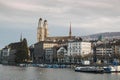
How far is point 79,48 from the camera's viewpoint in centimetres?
12750

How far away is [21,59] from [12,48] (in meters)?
29.9

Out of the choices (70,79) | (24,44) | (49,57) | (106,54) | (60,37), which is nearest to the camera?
(70,79)

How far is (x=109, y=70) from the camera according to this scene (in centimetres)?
7231

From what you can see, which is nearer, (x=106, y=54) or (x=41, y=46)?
(x=106, y=54)

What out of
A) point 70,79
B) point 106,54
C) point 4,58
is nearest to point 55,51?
point 106,54

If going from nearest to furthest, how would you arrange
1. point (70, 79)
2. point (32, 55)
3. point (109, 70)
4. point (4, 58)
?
point (70, 79) → point (109, 70) → point (32, 55) → point (4, 58)

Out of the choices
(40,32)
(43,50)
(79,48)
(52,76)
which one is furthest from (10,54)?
(52,76)

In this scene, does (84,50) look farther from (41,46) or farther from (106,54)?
(41,46)

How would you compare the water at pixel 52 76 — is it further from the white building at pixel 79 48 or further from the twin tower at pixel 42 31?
the twin tower at pixel 42 31

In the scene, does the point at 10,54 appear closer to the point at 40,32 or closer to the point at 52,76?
the point at 40,32

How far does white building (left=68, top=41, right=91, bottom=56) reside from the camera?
126806mm

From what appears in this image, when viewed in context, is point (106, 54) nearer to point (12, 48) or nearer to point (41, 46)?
point (41, 46)

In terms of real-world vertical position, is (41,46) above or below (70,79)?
above

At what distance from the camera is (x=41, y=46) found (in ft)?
480
